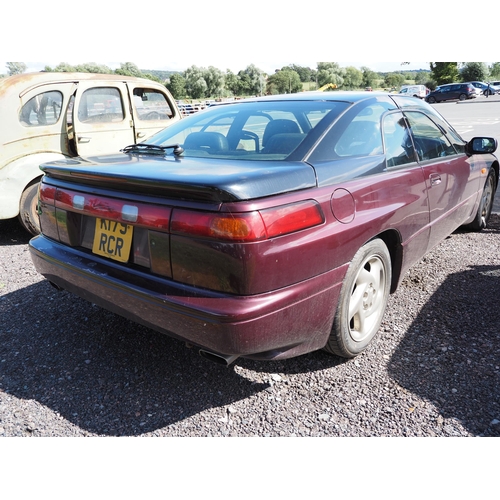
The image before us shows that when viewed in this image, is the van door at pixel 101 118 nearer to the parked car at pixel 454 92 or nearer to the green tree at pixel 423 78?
the parked car at pixel 454 92

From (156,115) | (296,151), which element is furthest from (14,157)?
(296,151)

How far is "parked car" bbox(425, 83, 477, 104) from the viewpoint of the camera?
39.1m

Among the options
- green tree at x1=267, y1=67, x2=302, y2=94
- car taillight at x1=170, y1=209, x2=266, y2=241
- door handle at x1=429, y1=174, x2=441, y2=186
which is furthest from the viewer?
green tree at x1=267, y1=67, x2=302, y2=94

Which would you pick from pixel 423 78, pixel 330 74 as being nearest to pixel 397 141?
pixel 330 74

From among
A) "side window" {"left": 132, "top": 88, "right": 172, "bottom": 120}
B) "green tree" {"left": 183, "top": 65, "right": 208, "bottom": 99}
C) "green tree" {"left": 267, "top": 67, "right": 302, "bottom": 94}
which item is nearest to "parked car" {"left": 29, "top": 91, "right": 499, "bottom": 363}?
"side window" {"left": 132, "top": 88, "right": 172, "bottom": 120}

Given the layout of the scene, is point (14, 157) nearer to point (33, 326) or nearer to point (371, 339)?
point (33, 326)

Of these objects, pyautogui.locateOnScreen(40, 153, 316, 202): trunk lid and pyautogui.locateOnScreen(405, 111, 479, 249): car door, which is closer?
pyautogui.locateOnScreen(40, 153, 316, 202): trunk lid

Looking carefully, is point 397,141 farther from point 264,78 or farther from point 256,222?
point 264,78

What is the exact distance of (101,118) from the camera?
19.4 ft

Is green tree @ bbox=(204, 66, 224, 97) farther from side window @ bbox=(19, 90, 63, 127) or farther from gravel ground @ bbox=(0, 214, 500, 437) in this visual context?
gravel ground @ bbox=(0, 214, 500, 437)

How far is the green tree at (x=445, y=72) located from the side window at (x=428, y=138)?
62006 millimetres

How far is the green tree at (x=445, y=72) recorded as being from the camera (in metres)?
57.4

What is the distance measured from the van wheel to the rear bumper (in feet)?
10.3

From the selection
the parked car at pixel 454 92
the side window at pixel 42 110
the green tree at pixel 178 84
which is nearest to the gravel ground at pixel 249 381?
the side window at pixel 42 110
